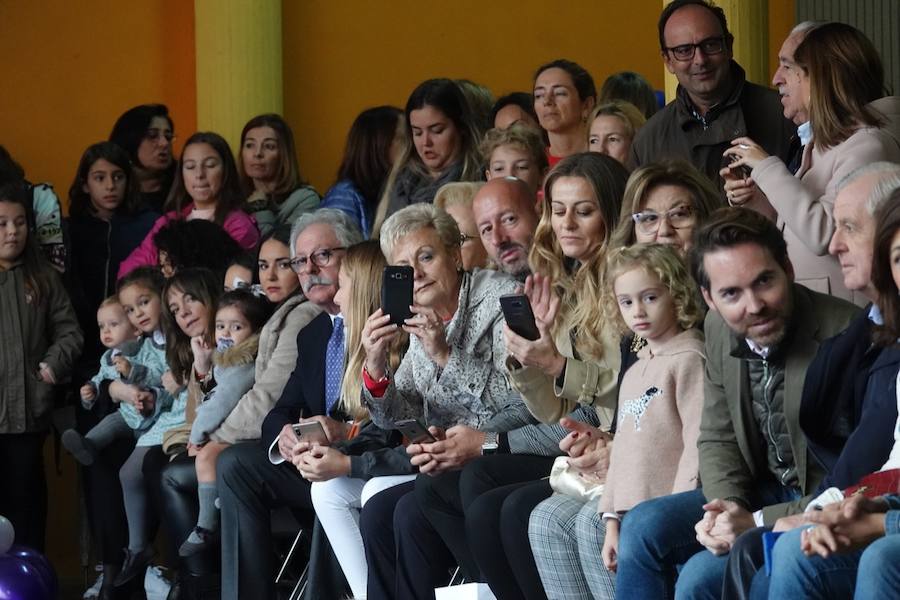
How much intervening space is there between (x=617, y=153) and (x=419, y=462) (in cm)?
158

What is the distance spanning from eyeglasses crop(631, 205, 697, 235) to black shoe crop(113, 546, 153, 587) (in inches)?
120

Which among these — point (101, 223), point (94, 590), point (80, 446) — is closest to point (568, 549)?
point (80, 446)

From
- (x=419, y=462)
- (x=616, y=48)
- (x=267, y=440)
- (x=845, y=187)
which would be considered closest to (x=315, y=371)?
(x=267, y=440)

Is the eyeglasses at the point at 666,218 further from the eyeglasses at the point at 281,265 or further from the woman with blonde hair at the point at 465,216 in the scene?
the eyeglasses at the point at 281,265

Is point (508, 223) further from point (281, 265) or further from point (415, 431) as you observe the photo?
point (281, 265)

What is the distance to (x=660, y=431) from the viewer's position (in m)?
4.17

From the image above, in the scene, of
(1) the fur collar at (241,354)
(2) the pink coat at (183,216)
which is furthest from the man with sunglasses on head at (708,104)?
(2) the pink coat at (183,216)

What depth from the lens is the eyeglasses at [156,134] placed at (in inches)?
314

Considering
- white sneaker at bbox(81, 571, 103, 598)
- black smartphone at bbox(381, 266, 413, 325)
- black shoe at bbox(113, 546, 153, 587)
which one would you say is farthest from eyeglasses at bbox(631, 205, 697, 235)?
white sneaker at bbox(81, 571, 103, 598)

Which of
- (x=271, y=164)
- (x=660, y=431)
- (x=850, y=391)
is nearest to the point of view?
(x=850, y=391)

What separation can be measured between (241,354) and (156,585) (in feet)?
3.45

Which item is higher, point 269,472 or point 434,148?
point 434,148

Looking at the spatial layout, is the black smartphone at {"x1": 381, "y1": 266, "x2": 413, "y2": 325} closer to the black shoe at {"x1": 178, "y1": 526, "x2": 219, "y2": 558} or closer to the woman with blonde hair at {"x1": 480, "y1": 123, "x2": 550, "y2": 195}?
the woman with blonde hair at {"x1": 480, "y1": 123, "x2": 550, "y2": 195}

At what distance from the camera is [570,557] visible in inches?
168
